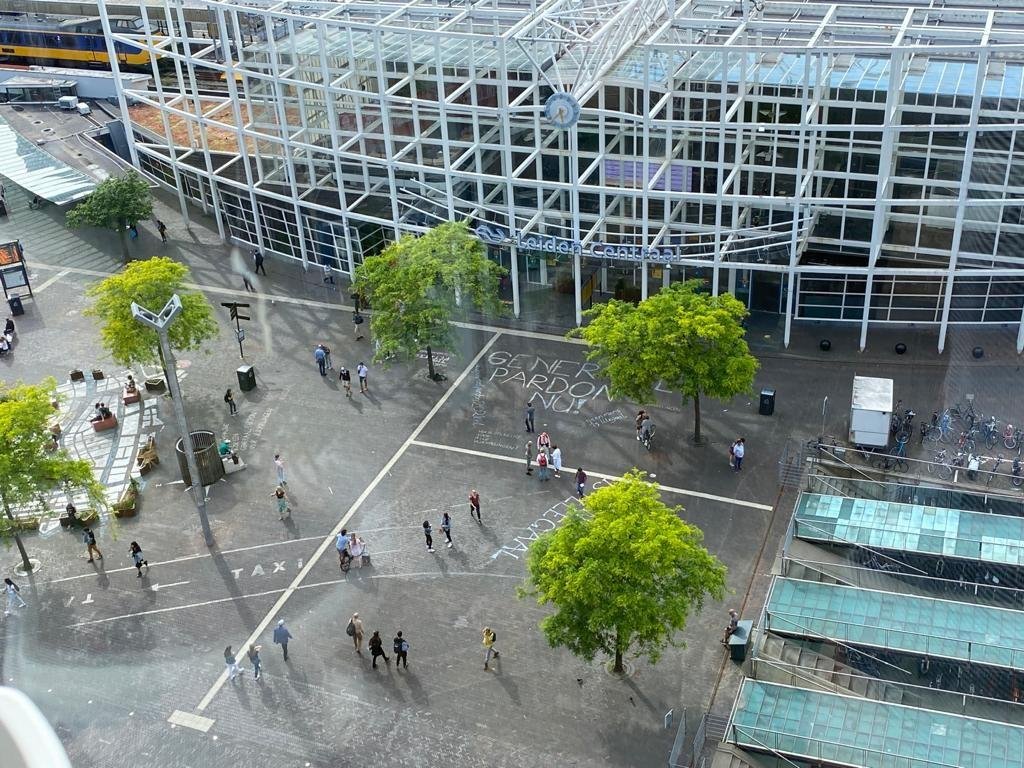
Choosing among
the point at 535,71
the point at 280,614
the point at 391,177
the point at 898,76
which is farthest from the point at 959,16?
the point at 280,614

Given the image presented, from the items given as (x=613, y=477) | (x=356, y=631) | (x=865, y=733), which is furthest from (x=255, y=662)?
(x=865, y=733)

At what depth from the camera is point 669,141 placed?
45.3 metres

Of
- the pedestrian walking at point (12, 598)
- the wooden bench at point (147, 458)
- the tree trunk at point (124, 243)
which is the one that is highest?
the tree trunk at point (124, 243)

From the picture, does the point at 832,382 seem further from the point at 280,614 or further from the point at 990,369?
the point at 280,614

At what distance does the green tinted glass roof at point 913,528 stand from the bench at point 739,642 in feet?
15.0

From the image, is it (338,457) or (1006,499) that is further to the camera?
(338,457)

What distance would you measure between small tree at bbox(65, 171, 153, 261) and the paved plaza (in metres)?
4.93

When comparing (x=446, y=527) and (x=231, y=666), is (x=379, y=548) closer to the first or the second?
(x=446, y=527)

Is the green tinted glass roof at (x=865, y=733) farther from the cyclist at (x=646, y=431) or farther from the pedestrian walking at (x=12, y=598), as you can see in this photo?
the pedestrian walking at (x=12, y=598)

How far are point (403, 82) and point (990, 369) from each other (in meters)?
26.5

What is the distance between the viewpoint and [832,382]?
143 ft

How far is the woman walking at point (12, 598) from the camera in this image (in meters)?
34.9

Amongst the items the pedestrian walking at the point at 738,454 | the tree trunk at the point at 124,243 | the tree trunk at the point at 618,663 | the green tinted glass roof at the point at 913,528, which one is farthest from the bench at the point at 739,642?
the tree trunk at the point at 124,243

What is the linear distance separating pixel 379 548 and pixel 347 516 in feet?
7.14
